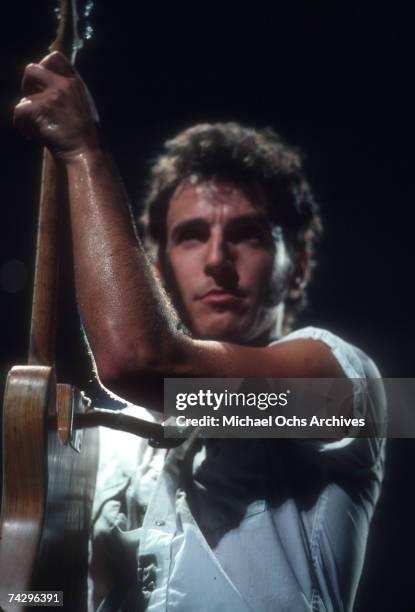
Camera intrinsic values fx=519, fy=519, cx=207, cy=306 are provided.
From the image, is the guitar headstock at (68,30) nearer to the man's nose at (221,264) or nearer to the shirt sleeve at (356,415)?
the man's nose at (221,264)

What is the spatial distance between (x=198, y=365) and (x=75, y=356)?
25 centimetres

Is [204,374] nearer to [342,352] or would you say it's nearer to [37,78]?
[342,352]

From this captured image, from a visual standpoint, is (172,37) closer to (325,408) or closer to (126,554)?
(325,408)

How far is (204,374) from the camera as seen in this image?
0.66 meters

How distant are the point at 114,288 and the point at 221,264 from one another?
18.3 inches

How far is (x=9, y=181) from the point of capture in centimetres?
180

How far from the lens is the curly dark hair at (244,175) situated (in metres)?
1.28

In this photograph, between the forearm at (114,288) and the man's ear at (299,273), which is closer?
the forearm at (114,288)

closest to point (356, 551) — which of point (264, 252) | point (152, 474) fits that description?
point (152, 474)

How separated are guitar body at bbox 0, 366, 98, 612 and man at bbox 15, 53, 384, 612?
0.27 ft

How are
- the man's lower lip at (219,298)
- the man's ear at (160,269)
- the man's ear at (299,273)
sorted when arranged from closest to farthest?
the man's lower lip at (219,298)
the man's ear at (160,269)
the man's ear at (299,273)

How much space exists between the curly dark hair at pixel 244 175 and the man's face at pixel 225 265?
8cm

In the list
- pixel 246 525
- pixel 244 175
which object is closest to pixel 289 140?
pixel 244 175

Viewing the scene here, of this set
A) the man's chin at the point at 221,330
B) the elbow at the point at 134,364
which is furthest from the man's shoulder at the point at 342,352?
the elbow at the point at 134,364
